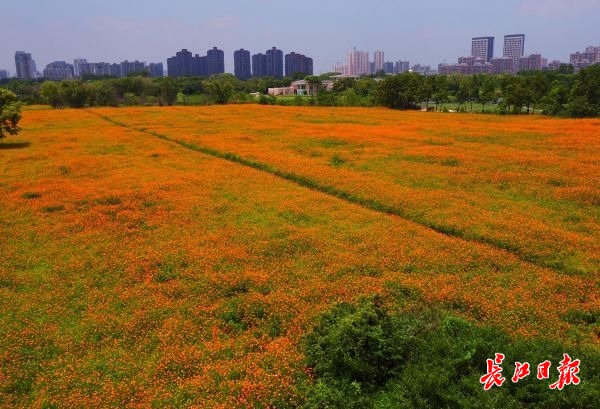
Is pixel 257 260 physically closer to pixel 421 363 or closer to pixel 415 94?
pixel 421 363

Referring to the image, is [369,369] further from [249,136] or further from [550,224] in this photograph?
[249,136]

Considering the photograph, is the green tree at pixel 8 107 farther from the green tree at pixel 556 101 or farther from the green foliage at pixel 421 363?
the green tree at pixel 556 101

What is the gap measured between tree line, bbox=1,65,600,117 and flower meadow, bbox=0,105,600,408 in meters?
44.2

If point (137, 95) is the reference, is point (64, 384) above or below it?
below

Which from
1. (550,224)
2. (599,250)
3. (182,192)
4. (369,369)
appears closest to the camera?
(369,369)

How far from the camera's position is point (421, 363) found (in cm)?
1033

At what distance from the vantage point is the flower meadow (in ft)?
35.1

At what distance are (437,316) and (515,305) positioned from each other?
225cm

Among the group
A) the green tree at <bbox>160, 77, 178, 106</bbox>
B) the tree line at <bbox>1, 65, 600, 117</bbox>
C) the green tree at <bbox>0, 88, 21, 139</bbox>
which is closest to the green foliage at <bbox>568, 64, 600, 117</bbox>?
the tree line at <bbox>1, 65, 600, 117</bbox>

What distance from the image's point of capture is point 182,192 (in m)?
25.2

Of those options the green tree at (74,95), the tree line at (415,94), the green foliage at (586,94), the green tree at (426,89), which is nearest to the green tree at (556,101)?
the tree line at (415,94)

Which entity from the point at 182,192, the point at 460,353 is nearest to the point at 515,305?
the point at 460,353

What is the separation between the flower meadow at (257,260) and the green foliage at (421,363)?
15.8 inches

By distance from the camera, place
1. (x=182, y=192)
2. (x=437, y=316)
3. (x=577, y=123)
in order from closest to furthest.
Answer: (x=437, y=316) < (x=182, y=192) < (x=577, y=123)
